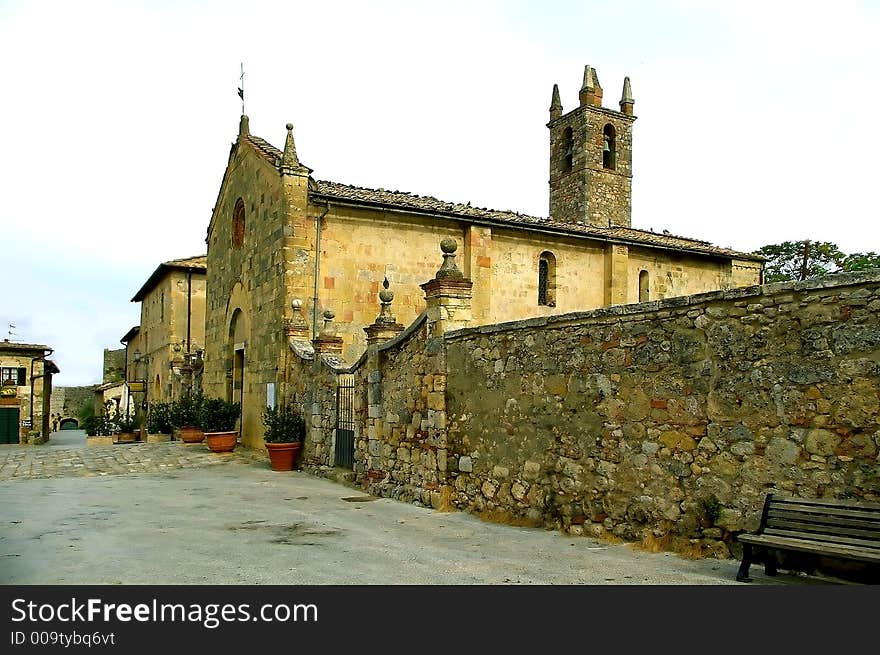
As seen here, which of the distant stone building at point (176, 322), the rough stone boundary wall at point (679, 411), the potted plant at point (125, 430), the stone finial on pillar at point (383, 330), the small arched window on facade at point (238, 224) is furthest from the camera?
the distant stone building at point (176, 322)

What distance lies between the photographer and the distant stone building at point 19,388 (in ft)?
101

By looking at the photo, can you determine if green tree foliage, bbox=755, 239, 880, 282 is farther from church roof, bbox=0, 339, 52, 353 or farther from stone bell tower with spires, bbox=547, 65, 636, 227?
church roof, bbox=0, 339, 52, 353

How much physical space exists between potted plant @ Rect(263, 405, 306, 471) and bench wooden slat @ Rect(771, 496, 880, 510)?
35.7 ft

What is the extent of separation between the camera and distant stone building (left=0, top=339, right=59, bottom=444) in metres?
30.8

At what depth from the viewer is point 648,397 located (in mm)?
7301

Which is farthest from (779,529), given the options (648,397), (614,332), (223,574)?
(223,574)

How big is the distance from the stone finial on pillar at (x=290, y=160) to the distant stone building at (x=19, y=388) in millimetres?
20641

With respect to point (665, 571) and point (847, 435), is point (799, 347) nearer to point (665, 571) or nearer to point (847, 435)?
point (847, 435)

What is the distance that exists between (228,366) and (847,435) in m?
18.0

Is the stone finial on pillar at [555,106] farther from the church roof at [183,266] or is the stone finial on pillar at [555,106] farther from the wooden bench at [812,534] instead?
the wooden bench at [812,534]

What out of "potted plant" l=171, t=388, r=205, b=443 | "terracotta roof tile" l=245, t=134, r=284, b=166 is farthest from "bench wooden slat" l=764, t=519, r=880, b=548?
"potted plant" l=171, t=388, r=205, b=443

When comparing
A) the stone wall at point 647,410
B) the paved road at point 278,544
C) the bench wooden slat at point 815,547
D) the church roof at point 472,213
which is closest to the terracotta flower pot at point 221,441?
the paved road at point 278,544

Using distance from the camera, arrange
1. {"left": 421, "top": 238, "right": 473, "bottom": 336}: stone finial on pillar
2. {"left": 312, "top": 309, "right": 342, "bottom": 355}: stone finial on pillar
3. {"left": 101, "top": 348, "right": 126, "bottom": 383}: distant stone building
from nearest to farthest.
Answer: {"left": 421, "top": 238, "right": 473, "bottom": 336}: stone finial on pillar
{"left": 312, "top": 309, "right": 342, "bottom": 355}: stone finial on pillar
{"left": 101, "top": 348, "right": 126, "bottom": 383}: distant stone building

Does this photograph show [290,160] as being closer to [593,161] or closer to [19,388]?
[593,161]
